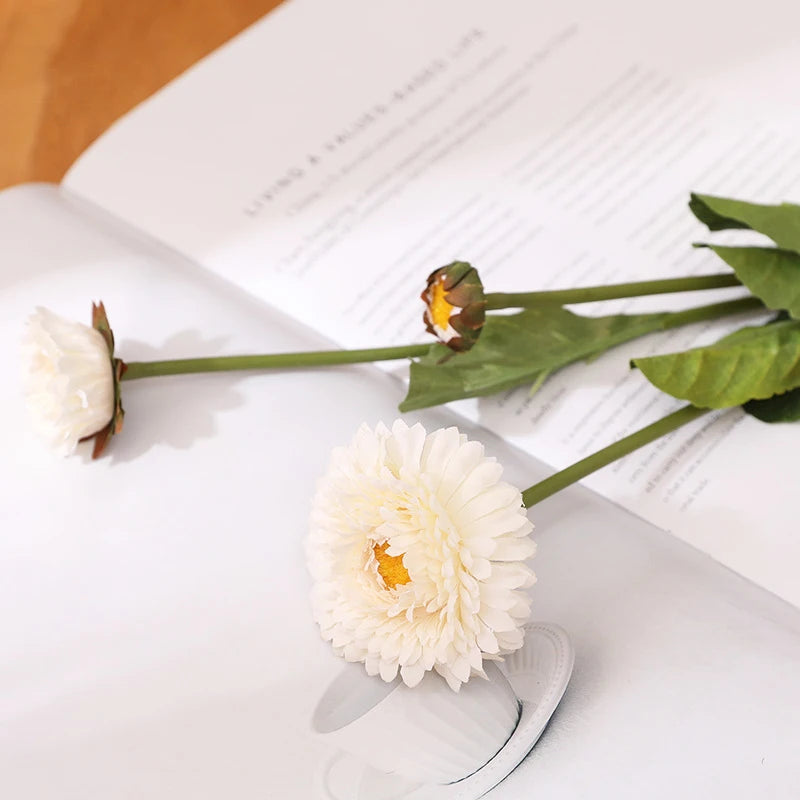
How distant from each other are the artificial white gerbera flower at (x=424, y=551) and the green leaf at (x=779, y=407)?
0.14 m

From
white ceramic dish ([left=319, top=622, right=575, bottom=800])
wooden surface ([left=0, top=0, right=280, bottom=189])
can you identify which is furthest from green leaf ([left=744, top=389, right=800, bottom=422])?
wooden surface ([left=0, top=0, right=280, bottom=189])

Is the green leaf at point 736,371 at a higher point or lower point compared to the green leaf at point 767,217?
lower

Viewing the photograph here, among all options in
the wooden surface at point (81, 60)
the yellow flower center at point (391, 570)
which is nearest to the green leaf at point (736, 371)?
the yellow flower center at point (391, 570)

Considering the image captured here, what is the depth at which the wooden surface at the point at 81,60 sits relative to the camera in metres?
0.54

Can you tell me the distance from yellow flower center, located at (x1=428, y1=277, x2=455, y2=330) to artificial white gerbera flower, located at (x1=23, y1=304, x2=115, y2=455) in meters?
0.13

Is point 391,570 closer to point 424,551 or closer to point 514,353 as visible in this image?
point 424,551

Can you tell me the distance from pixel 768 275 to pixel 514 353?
0.10 metres

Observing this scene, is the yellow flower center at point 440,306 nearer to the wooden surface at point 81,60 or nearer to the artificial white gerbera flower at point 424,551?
the artificial white gerbera flower at point 424,551

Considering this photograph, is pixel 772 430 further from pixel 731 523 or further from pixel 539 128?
pixel 539 128

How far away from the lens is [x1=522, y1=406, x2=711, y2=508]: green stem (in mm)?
296

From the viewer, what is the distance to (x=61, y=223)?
0.45 meters

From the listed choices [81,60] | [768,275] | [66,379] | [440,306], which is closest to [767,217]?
[768,275]

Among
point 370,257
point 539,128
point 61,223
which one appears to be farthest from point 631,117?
point 61,223

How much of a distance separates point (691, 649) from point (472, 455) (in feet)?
0.35
